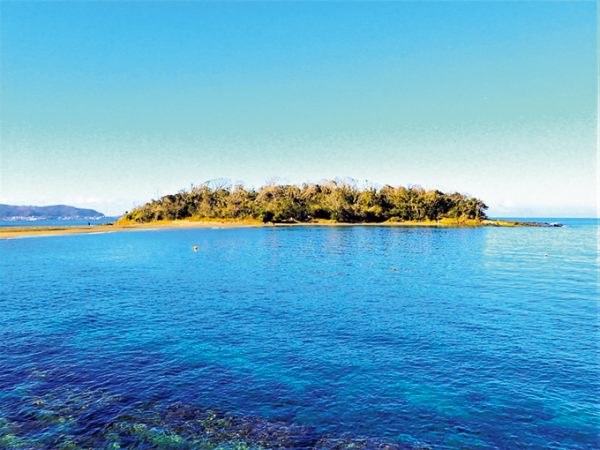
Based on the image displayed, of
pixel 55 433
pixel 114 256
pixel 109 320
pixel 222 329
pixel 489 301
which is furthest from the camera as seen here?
pixel 114 256

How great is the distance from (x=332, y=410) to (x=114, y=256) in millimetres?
77516

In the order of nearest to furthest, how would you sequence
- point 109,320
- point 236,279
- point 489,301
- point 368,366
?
point 368,366
point 109,320
point 489,301
point 236,279

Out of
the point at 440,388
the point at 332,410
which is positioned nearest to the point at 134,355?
the point at 332,410

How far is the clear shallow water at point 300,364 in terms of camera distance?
17453mm

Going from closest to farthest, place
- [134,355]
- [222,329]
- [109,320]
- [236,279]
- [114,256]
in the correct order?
[134,355]
[222,329]
[109,320]
[236,279]
[114,256]

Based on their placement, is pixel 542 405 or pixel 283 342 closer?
pixel 542 405

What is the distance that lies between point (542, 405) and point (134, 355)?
2535cm

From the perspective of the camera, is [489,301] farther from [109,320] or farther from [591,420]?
[109,320]

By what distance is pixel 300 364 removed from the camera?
24438 mm

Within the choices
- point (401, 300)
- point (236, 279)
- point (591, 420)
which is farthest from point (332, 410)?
point (236, 279)

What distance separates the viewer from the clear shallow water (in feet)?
57.3

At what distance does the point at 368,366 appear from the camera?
79.0 ft

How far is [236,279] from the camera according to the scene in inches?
2165

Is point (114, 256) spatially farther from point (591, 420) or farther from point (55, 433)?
point (591, 420)
